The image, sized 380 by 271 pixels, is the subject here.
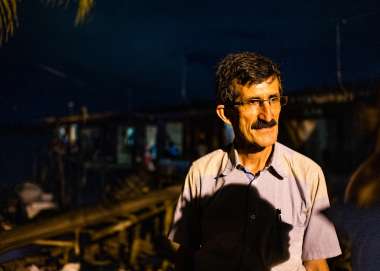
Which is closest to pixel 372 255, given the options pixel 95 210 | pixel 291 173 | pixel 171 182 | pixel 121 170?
pixel 291 173

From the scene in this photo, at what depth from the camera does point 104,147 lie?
25.6 metres

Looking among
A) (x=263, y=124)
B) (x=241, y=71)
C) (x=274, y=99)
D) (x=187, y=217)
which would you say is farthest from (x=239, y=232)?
(x=241, y=71)

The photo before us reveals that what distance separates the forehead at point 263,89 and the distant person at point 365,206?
0.40m

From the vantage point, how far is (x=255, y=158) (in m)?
1.86

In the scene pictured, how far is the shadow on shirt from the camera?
1.70 m

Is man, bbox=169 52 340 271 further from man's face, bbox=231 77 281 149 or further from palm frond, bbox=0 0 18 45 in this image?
palm frond, bbox=0 0 18 45

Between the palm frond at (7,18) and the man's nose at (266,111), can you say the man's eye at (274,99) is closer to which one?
the man's nose at (266,111)

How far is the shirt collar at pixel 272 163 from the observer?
1.75 meters

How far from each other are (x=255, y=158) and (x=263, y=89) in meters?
0.34

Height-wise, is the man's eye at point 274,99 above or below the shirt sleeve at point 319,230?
above

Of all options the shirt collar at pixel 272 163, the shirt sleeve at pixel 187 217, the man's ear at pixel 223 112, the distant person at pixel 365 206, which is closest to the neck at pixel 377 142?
the distant person at pixel 365 206

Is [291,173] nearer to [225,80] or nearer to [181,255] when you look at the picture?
[225,80]

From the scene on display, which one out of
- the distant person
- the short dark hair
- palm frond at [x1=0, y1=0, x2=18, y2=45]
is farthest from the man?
palm frond at [x1=0, y1=0, x2=18, y2=45]

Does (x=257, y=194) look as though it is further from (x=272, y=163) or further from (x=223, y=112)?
(x=223, y=112)
